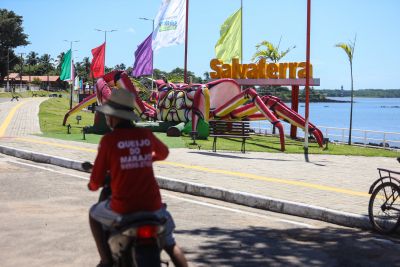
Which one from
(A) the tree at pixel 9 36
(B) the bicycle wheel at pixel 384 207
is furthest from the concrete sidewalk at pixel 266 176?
(A) the tree at pixel 9 36

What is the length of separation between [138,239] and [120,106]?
1.08m

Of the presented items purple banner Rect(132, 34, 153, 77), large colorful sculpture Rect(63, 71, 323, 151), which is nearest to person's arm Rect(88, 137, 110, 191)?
large colorful sculpture Rect(63, 71, 323, 151)

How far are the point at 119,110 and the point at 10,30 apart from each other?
109865 mm

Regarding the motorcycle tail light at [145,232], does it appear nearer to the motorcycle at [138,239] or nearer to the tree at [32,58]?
the motorcycle at [138,239]

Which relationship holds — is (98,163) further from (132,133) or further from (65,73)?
(65,73)

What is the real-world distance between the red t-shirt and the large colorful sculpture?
1550cm

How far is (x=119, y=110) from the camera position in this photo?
165 inches

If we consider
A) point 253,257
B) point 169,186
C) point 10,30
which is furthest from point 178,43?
point 10,30

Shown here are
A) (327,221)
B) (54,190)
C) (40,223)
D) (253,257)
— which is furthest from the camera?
(54,190)

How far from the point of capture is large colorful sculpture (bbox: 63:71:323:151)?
21.2 m

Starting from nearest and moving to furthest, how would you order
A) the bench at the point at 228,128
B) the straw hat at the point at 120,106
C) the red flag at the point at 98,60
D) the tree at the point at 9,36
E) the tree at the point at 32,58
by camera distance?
the straw hat at the point at 120,106 < the bench at the point at 228,128 < the red flag at the point at 98,60 < the tree at the point at 9,36 < the tree at the point at 32,58

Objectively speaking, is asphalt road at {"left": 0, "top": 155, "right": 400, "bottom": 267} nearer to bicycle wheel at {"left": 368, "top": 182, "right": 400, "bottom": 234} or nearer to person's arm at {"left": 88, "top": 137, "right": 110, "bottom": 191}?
bicycle wheel at {"left": 368, "top": 182, "right": 400, "bottom": 234}

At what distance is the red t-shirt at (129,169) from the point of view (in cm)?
390

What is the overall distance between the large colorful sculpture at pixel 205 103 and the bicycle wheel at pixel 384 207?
11.8m
